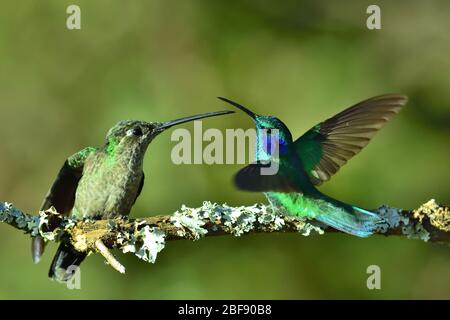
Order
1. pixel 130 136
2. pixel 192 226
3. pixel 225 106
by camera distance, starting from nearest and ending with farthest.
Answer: pixel 192 226 < pixel 130 136 < pixel 225 106

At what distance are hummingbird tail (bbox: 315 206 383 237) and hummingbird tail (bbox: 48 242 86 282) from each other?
1476 millimetres

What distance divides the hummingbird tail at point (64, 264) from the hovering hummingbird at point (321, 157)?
120 centimetres

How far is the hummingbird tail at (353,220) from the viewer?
11.5ft

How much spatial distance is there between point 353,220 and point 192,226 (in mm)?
811

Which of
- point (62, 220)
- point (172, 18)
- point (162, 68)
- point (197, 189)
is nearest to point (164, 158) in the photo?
point (197, 189)

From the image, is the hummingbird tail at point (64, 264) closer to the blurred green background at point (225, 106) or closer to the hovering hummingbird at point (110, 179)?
the hovering hummingbird at point (110, 179)

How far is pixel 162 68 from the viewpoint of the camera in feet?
21.1

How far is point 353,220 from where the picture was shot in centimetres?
359

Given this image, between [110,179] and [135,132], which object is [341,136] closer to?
[135,132]

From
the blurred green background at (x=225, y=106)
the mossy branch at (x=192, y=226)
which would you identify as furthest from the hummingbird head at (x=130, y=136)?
the blurred green background at (x=225, y=106)

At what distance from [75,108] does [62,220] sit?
2.90 metres

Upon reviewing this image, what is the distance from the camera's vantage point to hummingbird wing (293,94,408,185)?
12.7 feet

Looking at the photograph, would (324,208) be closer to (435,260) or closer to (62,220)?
(62,220)

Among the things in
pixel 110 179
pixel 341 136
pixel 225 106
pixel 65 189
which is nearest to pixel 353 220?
pixel 341 136
